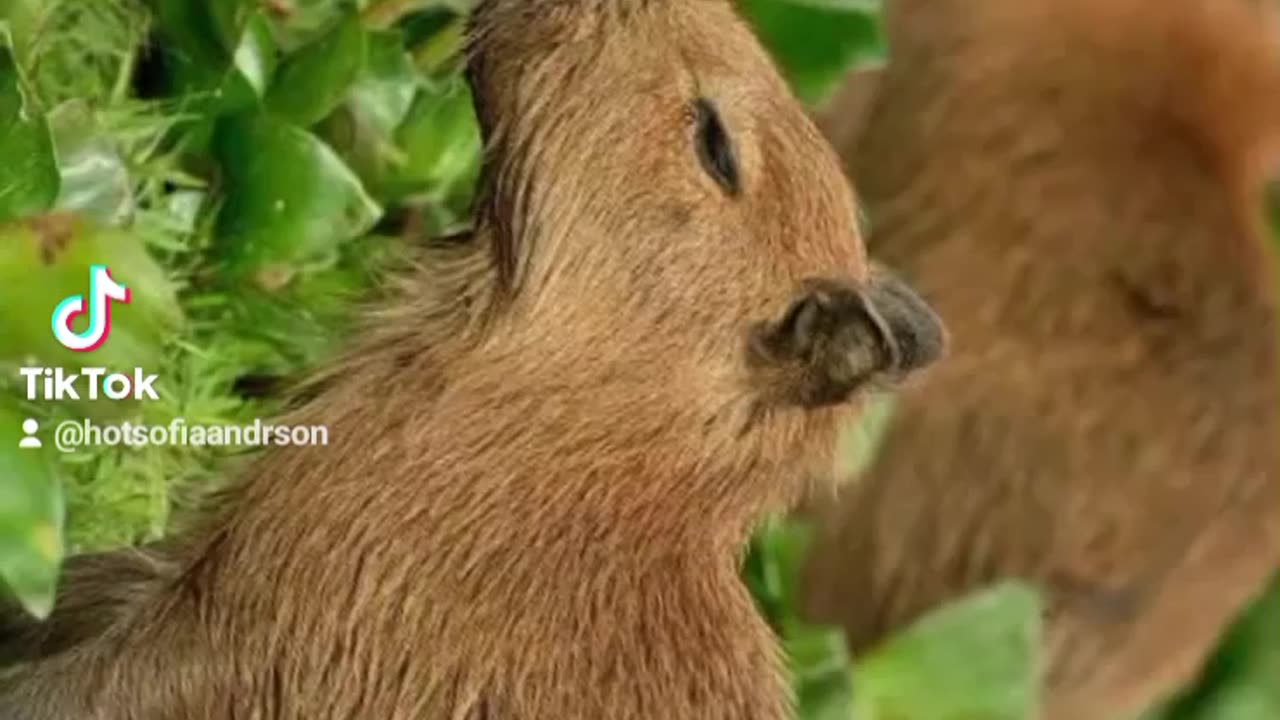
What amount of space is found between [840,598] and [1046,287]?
0.57ft

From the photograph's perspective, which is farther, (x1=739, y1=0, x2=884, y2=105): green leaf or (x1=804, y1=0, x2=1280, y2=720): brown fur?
(x1=804, y1=0, x2=1280, y2=720): brown fur

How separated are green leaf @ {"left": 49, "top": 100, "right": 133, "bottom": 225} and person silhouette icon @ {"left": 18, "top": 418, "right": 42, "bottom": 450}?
5 cm

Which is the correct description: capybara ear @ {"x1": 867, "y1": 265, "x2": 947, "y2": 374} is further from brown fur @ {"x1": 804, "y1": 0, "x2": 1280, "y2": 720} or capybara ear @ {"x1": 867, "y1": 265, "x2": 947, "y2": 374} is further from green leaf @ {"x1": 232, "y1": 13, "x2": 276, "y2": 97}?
brown fur @ {"x1": 804, "y1": 0, "x2": 1280, "y2": 720}

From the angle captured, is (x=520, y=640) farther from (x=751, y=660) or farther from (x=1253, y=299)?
(x=1253, y=299)

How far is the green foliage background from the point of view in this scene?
1.69ft

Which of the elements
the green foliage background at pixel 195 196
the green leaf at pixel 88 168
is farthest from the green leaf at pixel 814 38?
the green leaf at pixel 88 168

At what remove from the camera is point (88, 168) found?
0.53 metres

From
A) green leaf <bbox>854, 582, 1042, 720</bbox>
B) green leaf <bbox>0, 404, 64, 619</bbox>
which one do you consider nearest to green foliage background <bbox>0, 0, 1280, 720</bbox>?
green leaf <bbox>0, 404, 64, 619</bbox>

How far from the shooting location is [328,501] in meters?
0.55

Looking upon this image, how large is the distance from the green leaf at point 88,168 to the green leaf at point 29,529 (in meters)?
0.06

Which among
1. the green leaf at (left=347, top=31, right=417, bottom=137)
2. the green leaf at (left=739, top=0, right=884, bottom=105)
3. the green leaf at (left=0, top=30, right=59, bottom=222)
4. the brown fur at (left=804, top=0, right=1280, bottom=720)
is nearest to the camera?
the green leaf at (left=0, top=30, right=59, bottom=222)

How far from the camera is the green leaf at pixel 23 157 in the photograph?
50 cm

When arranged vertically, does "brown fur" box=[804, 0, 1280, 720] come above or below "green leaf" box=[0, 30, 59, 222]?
→ below
